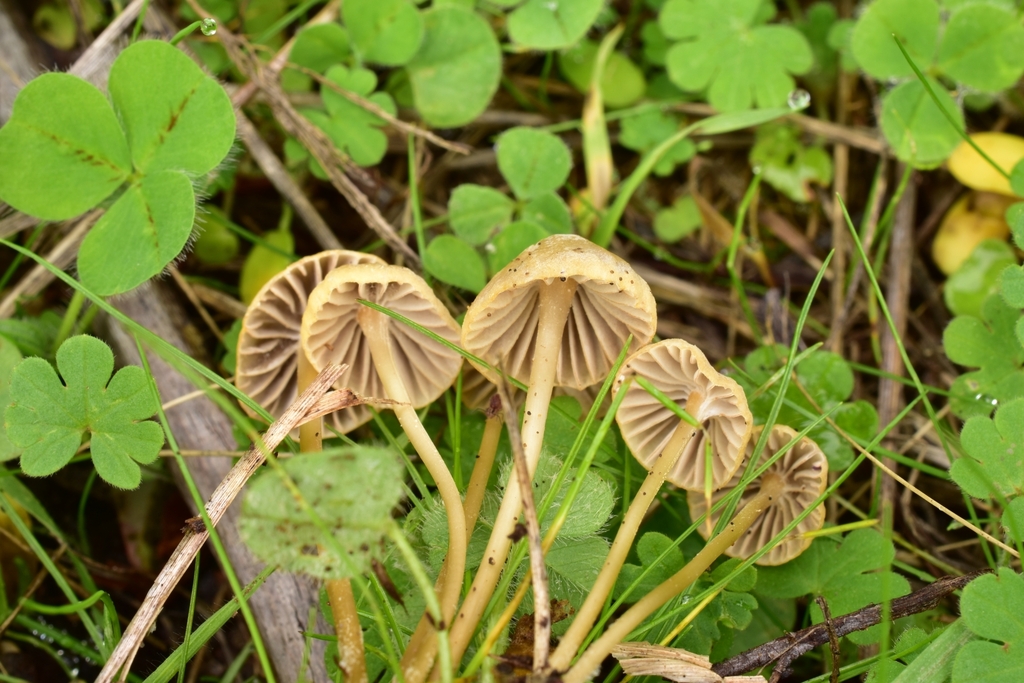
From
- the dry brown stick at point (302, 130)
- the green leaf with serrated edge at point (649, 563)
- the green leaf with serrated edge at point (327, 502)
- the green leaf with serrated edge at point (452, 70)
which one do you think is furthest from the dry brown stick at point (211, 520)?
the green leaf with serrated edge at point (452, 70)

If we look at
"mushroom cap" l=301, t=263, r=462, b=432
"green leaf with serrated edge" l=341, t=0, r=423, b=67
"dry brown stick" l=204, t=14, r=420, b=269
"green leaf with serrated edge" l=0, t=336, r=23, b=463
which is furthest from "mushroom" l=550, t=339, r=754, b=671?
"green leaf with serrated edge" l=0, t=336, r=23, b=463

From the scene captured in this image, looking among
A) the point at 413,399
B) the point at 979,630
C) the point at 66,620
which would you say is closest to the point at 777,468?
the point at 979,630

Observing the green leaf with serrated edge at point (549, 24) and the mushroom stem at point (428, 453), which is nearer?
the mushroom stem at point (428, 453)

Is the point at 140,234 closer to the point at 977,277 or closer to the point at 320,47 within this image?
the point at 320,47

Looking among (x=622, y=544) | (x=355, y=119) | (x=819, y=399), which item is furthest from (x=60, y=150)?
→ (x=819, y=399)

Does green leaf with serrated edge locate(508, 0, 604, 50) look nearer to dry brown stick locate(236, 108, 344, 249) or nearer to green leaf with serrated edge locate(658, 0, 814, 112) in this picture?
green leaf with serrated edge locate(658, 0, 814, 112)

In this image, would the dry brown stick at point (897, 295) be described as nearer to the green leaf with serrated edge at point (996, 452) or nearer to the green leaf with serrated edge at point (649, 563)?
the green leaf with serrated edge at point (996, 452)
